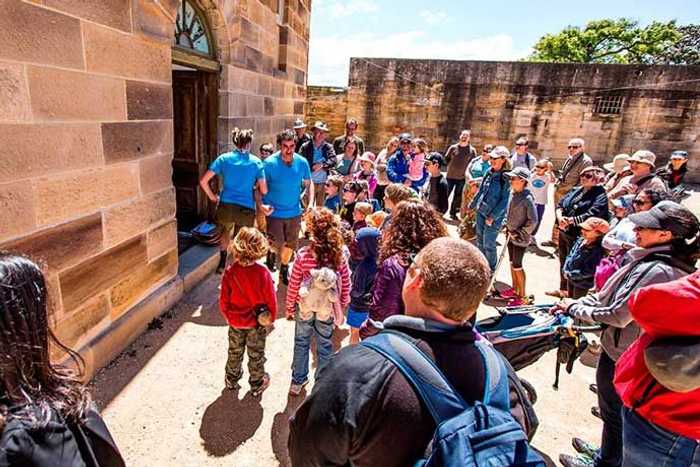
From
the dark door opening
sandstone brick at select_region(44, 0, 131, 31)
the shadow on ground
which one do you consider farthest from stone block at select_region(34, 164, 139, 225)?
the dark door opening

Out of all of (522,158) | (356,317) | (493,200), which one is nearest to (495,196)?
(493,200)

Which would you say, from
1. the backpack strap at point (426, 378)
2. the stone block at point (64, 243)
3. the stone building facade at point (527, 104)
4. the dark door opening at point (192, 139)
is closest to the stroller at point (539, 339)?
the backpack strap at point (426, 378)

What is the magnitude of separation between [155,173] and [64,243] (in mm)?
1222

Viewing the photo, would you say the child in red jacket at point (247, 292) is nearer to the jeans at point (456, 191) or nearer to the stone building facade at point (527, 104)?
the jeans at point (456, 191)

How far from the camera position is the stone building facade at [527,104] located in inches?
540

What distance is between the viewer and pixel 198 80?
18.2 ft

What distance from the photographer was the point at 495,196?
196 inches

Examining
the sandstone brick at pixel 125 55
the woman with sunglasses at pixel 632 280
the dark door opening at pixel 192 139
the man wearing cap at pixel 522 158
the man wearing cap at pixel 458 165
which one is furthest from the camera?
the man wearing cap at pixel 458 165

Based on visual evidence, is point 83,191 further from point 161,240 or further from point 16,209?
point 161,240

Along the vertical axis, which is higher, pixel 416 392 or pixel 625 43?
pixel 625 43

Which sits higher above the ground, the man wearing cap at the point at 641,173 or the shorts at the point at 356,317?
the man wearing cap at the point at 641,173

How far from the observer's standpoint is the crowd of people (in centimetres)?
111

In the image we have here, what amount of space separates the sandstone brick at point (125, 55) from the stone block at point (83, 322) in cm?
179

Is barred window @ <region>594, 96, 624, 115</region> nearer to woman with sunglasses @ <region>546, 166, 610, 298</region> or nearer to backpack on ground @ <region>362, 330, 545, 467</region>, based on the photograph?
woman with sunglasses @ <region>546, 166, 610, 298</region>
